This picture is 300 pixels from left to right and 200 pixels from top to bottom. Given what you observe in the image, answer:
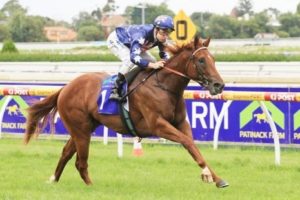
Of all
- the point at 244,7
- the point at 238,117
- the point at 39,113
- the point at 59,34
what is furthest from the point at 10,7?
the point at 39,113

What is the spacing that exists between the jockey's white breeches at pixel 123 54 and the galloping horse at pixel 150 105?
171 mm

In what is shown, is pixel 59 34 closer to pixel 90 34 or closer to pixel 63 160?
pixel 90 34

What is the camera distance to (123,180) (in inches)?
282

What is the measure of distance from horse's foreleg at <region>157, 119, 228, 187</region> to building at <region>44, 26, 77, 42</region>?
68251 millimetres

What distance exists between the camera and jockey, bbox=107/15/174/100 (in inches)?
253

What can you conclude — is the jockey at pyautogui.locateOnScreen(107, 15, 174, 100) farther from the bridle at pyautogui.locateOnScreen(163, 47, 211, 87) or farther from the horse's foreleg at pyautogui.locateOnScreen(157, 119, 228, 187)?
the horse's foreleg at pyautogui.locateOnScreen(157, 119, 228, 187)

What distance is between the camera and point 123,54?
6914 mm

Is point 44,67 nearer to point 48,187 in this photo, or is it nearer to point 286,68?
point 286,68

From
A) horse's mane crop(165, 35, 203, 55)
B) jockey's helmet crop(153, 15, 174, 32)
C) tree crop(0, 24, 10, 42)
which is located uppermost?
jockey's helmet crop(153, 15, 174, 32)

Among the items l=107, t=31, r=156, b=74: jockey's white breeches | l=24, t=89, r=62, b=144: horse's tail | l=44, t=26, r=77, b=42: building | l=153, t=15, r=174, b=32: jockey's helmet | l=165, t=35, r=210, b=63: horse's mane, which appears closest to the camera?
l=165, t=35, r=210, b=63: horse's mane

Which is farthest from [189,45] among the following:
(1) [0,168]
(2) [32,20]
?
(2) [32,20]

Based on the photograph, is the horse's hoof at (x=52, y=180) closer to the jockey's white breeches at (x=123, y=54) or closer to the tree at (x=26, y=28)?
the jockey's white breeches at (x=123, y=54)

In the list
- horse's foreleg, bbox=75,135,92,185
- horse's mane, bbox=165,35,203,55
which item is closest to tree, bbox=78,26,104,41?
horse's foreleg, bbox=75,135,92,185

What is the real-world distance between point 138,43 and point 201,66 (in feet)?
2.32
